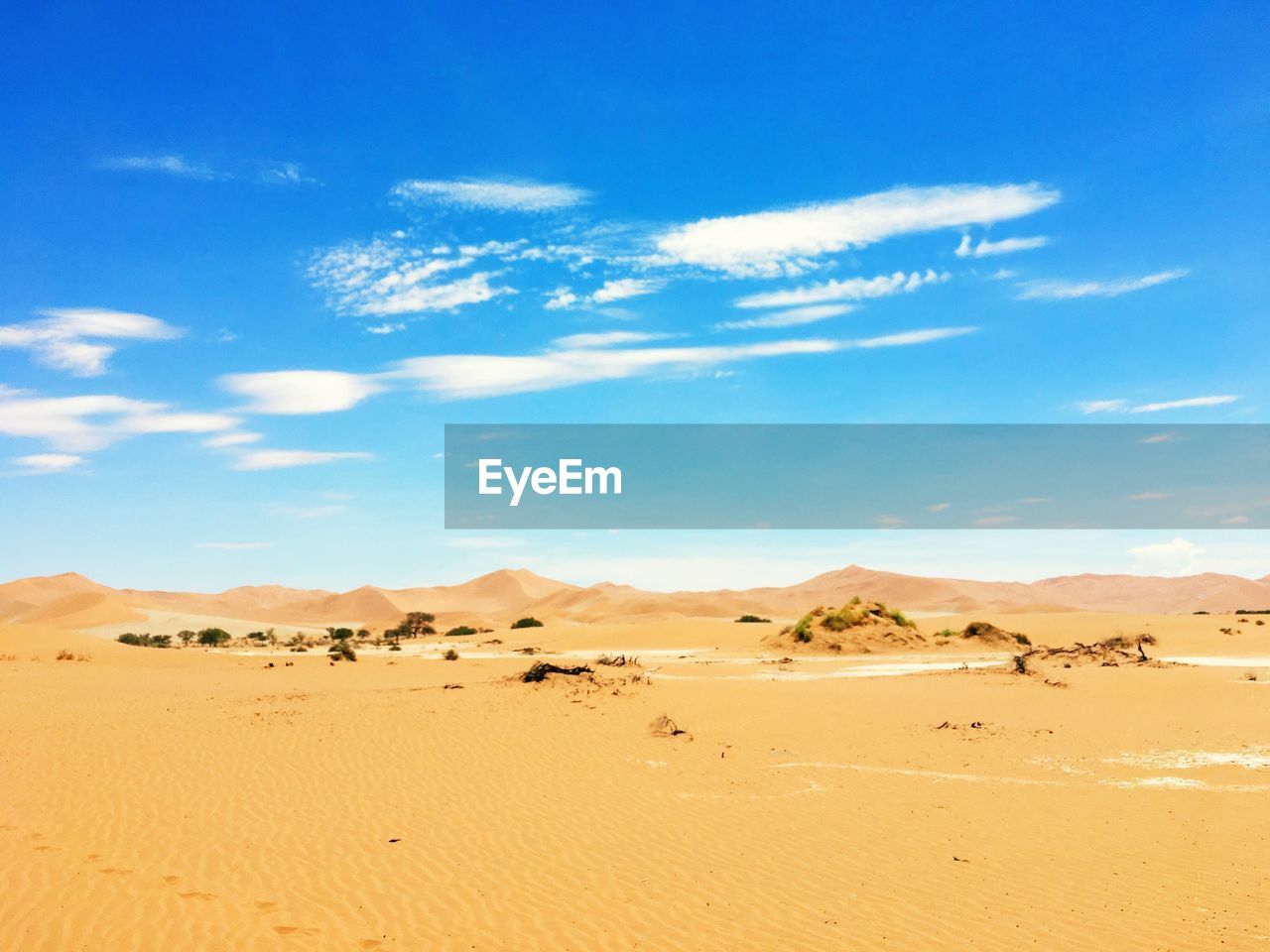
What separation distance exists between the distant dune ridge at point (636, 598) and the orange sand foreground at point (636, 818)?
68849 mm

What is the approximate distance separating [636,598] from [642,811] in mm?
109772

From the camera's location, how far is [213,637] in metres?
52.8

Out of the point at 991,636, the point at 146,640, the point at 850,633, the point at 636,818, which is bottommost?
the point at 636,818

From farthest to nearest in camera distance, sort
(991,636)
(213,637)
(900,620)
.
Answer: (213,637)
(900,620)
(991,636)

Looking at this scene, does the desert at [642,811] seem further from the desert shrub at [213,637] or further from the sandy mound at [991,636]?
the desert shrub at [213,637]

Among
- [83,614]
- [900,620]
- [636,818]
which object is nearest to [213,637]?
[83,614]

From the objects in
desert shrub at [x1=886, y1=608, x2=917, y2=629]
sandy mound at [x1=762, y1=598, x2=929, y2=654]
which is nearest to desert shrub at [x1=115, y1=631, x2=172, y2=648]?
sandy mound at [x1=762, y1=598, x2=929, y2=654]

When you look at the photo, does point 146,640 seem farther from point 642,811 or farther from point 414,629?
point 642,811

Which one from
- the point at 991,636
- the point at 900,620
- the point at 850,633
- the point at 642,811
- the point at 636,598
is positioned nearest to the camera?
the point at 642,811

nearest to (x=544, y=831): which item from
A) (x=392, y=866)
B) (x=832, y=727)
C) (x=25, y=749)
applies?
(x=392, y=866)

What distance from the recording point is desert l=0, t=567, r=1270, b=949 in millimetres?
7371

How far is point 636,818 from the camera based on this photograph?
10.7 m

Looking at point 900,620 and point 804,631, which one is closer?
point 804,631

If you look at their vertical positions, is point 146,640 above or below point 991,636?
above
